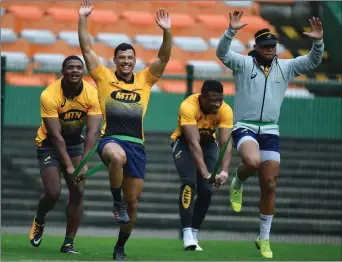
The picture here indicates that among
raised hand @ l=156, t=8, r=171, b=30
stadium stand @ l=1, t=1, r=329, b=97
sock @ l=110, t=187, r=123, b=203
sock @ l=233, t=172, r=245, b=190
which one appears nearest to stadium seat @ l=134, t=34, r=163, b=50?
stadium stand @ l=1, t=1, r=329, b=97

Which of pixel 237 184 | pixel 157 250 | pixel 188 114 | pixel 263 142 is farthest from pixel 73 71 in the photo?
pixel 157 250

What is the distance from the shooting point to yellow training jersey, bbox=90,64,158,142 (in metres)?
11.2

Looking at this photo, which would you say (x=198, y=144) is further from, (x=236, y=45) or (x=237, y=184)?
(x=236, y=45)

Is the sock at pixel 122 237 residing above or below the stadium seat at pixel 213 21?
below

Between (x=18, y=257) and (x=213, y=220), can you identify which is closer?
(x=18, y=257)

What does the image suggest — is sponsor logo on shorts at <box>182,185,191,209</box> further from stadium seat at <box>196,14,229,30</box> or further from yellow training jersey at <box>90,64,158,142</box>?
stadium seat at <box>196,14,229,30</box>

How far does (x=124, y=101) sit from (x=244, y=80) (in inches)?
56.8

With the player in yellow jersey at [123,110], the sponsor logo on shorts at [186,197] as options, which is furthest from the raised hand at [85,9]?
the sponsor logo on shorts at [186,197]

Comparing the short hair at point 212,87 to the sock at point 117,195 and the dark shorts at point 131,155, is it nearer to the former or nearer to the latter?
the dark shorts at point 131,155

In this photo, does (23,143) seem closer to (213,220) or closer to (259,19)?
(213,220)

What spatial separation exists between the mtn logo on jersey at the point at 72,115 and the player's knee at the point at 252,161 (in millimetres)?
2009

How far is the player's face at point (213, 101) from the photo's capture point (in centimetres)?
1295

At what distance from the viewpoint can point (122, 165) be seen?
11070 millimetres

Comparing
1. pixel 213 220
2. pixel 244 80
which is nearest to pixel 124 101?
pixel 244 80
